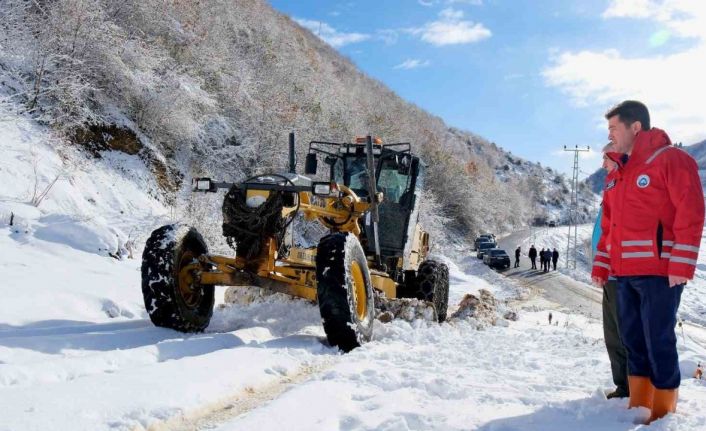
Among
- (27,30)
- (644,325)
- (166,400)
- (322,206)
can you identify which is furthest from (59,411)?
(27,30)

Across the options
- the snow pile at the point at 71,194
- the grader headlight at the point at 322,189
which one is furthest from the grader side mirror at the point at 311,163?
the snow pile at the point at 71,194

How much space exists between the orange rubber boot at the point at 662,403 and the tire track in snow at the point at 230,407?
2195 mm

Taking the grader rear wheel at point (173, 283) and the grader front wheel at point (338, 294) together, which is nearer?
the grader front wheel at point (338, 294)

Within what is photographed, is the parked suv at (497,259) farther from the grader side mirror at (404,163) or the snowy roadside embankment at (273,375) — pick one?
the snowy roadside embankment at (273,375)

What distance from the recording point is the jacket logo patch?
10.4ft

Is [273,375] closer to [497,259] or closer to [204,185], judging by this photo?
[204,185]

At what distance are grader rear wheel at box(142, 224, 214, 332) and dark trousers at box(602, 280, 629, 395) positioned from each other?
3647 millimetres

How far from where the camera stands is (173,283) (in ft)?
17.2

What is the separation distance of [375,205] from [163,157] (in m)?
9.25

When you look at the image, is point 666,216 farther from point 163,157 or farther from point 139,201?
point 163,157

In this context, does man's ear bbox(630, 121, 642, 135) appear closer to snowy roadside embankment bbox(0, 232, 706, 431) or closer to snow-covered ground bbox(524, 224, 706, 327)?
snow-covered ground bbox(524, 224, 706, 327)

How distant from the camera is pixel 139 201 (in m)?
11.9

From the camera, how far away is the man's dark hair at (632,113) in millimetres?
3396

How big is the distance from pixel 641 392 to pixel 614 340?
0.72 meters
